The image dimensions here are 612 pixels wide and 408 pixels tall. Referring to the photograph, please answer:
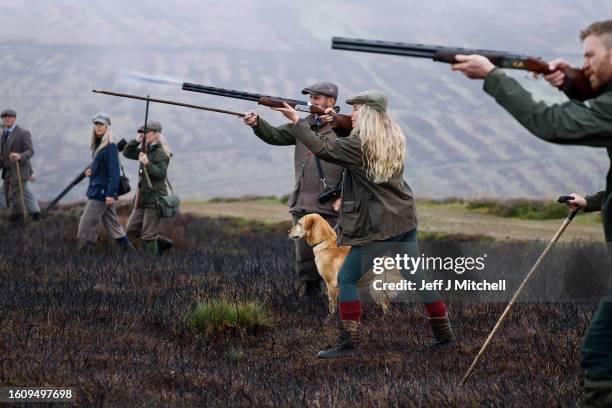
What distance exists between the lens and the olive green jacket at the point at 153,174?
1265 cm

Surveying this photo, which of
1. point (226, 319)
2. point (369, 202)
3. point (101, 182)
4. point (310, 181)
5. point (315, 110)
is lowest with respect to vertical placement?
point (226, 319)

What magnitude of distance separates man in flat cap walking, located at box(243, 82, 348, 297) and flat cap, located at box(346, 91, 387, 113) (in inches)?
63.3

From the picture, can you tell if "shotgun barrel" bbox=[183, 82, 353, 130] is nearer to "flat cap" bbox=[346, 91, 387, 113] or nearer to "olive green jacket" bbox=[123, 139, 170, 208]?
"flat cap" bbox=[346, 91, 387, 113]

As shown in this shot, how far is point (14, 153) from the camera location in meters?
16.6

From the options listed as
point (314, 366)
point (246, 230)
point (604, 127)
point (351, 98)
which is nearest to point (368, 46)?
point (604, 127)

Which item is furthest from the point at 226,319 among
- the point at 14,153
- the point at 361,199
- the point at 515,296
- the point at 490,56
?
the point at 14,153

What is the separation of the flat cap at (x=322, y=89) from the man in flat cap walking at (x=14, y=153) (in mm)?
9335

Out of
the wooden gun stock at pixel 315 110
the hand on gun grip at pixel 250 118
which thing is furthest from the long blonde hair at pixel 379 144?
the hand on gun grip at pixel 250 118

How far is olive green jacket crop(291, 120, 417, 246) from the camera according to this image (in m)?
6.61

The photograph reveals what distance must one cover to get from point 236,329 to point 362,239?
139 centimetres

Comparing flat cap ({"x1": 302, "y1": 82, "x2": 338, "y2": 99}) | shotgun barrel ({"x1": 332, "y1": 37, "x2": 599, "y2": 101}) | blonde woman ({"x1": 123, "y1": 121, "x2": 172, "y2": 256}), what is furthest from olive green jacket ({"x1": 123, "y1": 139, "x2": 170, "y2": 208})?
shotgun barrel ({"x1": 332, "y1": 37, "x2": 599, "y2": 101})

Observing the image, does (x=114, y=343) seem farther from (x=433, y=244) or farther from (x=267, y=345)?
(x=433, y=244)

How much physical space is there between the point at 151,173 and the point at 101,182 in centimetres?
65

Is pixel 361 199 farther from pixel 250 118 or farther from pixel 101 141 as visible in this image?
pixel 101 141
